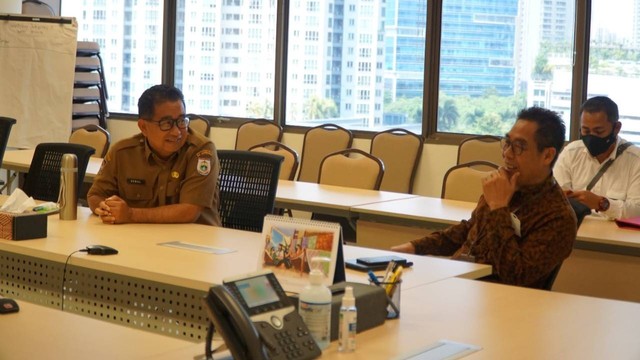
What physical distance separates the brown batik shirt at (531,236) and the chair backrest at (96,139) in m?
4.43

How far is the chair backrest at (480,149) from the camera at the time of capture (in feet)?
23.6

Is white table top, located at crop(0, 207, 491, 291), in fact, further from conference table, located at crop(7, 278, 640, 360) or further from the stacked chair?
the stacked chair

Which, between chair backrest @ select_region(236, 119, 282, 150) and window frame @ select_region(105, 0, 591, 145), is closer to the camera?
window frame @ select_region(105, 0, 591, 145)

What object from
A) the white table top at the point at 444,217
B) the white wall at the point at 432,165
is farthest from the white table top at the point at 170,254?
the white wall at the point at 432,165

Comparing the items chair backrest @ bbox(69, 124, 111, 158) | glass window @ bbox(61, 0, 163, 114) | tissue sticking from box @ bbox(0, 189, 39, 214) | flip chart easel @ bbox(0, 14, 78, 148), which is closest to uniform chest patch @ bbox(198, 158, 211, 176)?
tissue sticking from box @ bbox(0, 189, 39, 214)

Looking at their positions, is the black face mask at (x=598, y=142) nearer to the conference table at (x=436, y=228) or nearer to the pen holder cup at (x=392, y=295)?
the conference table at (x=436, y=228)

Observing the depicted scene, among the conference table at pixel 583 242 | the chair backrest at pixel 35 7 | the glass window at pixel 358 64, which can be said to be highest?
the chair backrest at pixel 35 7

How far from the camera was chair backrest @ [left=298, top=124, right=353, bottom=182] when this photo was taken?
8.04m

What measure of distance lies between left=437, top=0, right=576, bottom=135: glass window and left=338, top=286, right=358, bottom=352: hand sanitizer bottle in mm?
5506

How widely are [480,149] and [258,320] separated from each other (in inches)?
210

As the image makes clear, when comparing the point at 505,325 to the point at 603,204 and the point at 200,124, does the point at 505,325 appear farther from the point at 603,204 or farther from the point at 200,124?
the point at 200,124

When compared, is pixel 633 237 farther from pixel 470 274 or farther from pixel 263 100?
pixel 263 100

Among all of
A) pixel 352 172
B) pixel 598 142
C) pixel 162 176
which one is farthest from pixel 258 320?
pixel 352 172

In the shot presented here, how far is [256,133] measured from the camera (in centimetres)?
848
